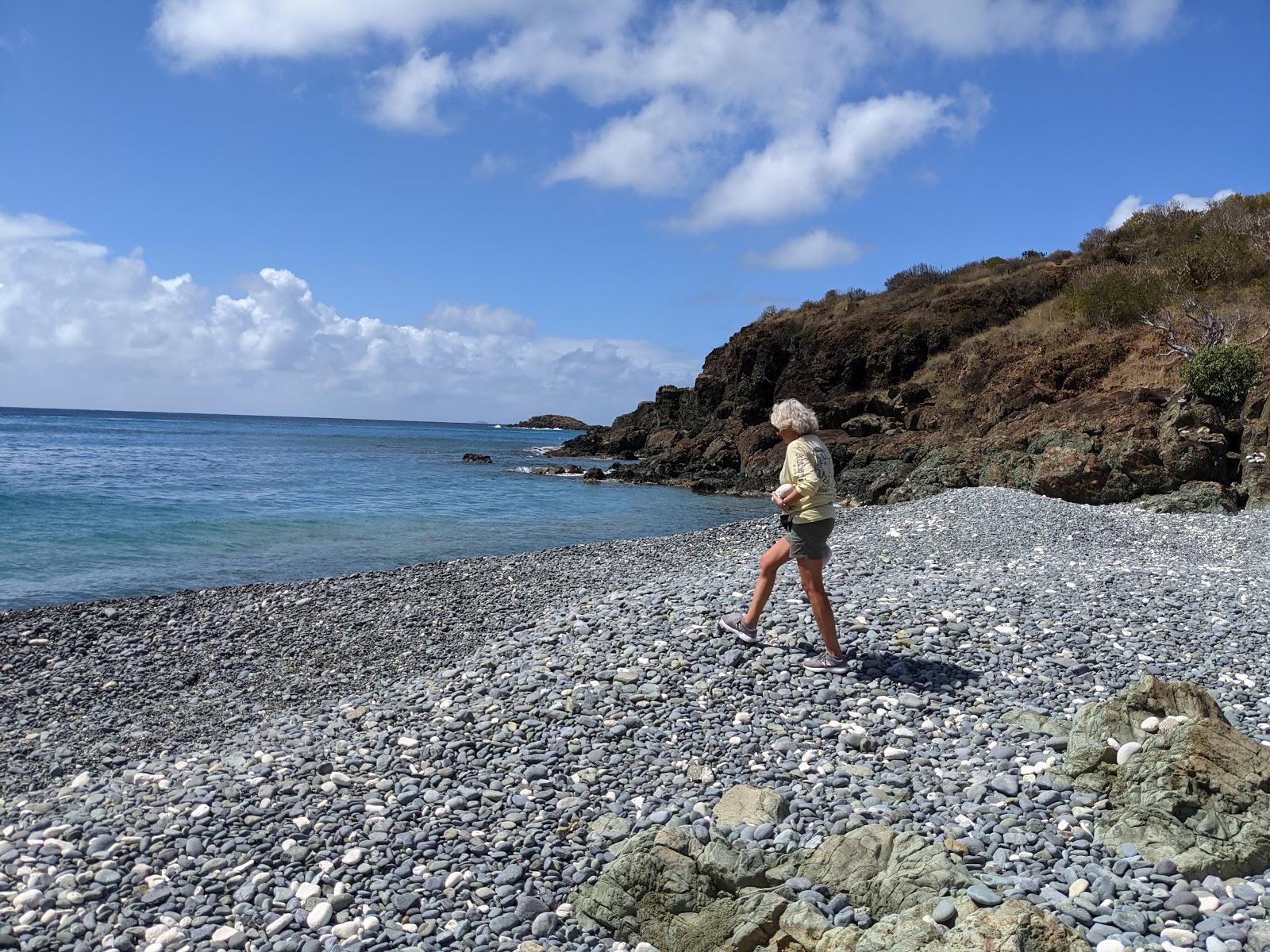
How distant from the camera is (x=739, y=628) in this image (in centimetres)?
698

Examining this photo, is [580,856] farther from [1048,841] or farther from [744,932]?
[1048,841]

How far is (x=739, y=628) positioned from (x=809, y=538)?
1139mm

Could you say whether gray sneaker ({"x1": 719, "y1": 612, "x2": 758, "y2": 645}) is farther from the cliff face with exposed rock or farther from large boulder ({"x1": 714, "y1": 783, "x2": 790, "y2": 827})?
the cliff face with exposed rock

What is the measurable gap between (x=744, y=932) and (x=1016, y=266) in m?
54.5

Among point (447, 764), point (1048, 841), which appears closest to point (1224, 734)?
point (1048, 841)

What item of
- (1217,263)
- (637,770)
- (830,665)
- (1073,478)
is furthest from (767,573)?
(1217,263)

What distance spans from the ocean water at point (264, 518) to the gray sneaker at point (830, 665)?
11726 mm

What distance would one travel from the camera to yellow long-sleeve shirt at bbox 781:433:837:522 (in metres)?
6.24

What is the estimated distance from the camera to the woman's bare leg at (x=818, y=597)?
634 centimetres

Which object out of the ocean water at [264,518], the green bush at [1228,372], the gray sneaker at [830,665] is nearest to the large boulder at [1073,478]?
the green bush at [1228,372]

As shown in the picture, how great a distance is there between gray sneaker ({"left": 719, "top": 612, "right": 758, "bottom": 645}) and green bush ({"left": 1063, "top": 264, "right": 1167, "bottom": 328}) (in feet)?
98.3

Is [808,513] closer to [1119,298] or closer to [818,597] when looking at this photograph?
[818,597]

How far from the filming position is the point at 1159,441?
765 inches

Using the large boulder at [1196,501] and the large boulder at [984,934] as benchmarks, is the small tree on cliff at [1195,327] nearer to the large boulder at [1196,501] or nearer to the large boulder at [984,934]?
the large boulder at [1196,501]
